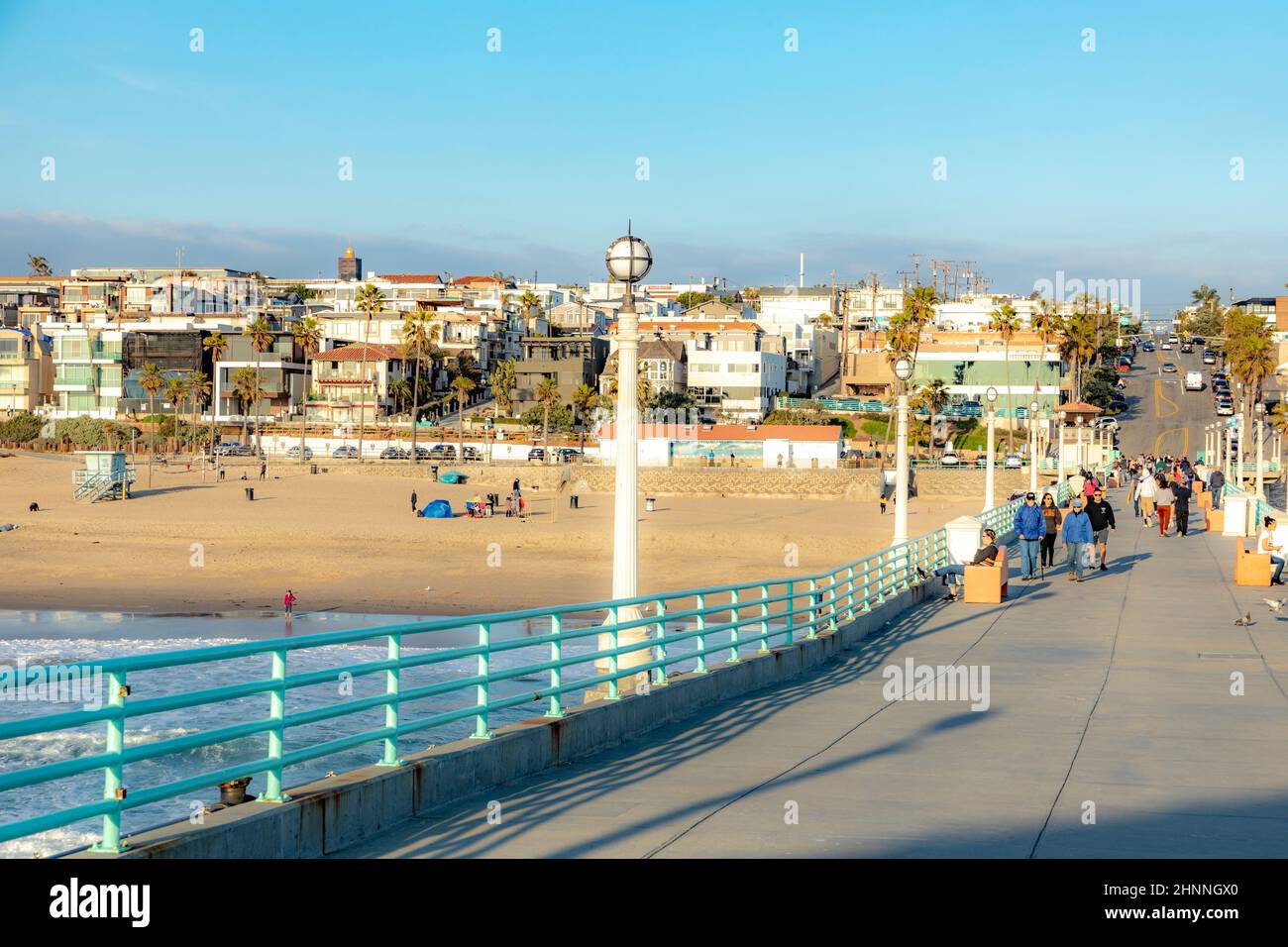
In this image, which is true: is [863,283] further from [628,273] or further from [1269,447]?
[628,273]

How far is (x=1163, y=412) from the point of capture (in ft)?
409

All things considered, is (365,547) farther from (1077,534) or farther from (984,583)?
(984,583)

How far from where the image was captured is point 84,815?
607 centimetres

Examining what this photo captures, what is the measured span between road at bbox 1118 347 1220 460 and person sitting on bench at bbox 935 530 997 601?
81.7m

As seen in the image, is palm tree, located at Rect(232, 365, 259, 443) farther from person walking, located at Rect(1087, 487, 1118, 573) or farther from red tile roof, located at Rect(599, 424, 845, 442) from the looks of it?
person walking, located at Rect(1087, 487, 1118, 573)

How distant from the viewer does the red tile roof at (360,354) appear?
11988 cm

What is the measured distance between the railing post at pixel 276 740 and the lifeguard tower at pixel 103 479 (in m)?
66.4

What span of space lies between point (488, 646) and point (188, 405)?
121979 millimetres

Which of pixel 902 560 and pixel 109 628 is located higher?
pixel 902 560

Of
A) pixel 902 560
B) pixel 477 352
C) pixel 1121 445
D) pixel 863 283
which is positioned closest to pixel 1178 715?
pixel 902 560

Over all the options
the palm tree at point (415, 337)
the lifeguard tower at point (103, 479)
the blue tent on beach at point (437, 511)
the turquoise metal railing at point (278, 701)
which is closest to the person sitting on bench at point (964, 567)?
the turquoise metal railing at point (278, 701)

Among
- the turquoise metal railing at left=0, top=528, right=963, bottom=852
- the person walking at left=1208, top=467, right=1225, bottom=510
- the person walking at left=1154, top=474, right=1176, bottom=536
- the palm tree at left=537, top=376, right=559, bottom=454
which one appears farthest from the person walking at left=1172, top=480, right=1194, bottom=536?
the palm tree at left=537, top=376, right=559, bottom=454

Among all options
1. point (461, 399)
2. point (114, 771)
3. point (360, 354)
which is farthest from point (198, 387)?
point (114, 771)

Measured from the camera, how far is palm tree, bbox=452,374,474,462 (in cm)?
10256
